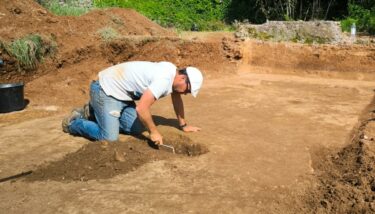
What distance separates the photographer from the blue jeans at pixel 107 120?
15.8 ft

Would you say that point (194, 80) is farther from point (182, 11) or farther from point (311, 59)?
point (182, 11)

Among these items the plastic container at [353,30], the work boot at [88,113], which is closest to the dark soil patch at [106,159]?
the work boot at [88,113]

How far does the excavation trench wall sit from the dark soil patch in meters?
6.00

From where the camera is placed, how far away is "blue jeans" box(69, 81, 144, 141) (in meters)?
4.82

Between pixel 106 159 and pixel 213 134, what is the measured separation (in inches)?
60.6

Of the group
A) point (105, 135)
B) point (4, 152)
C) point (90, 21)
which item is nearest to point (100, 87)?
point (105, 135)

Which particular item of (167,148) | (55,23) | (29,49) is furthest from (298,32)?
(167,148)

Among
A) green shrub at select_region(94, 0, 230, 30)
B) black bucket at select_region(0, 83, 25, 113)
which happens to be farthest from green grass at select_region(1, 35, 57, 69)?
green shrub at select_region(94, 0, 230, 30)

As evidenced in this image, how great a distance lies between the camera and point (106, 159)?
13.9 ft

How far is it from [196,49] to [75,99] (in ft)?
11.9

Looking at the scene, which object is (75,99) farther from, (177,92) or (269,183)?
(269,183)

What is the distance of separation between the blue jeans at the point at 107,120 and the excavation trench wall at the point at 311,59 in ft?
19.1

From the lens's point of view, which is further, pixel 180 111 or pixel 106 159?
pixel 180 111

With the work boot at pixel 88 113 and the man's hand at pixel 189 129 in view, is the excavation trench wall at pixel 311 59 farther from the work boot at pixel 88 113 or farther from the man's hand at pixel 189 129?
the work boot at pixel 88 113
